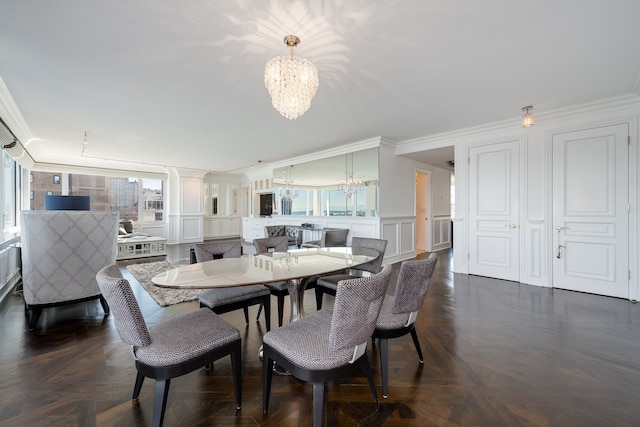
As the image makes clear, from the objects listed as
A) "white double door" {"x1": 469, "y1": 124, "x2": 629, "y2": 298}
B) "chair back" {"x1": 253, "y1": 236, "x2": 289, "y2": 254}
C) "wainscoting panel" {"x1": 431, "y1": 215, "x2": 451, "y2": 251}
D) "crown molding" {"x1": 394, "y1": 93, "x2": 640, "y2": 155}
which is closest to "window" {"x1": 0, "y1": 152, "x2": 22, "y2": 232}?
"chair back" {"x1": 253, "y1": 236, "x2": 289, "y2": 254}

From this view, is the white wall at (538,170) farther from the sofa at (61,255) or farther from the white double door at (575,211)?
the sofa at (61,255)

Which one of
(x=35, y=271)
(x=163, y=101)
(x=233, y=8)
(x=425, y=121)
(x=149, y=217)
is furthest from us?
(x=149, y=217)

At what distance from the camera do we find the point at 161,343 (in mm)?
1396

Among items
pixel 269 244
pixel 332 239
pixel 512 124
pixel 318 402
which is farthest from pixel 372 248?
pixel 512 124

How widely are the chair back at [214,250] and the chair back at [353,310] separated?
1.65 meters

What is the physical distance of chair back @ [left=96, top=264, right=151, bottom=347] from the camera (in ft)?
4.13

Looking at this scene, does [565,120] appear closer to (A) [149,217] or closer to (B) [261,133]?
(B) [261,133]

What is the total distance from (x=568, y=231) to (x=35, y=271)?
6.31 meters

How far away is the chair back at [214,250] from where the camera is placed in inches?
100

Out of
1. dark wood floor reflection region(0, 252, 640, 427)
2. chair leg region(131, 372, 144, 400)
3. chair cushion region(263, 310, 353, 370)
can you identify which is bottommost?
dark wood floor reflection region(0, 252, 640, 427)

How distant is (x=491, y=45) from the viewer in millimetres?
2229

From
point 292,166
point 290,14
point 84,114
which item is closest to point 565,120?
point 290,14

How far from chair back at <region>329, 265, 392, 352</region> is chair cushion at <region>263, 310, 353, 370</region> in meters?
0.06

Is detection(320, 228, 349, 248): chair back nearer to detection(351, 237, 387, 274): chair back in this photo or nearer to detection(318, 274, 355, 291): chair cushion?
detection(351, 237, 387, 274): chair back
